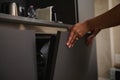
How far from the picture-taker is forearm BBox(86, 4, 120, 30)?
0.89 meters

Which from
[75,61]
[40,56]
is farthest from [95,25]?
[40,56]

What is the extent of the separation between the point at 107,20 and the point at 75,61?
0.95ft

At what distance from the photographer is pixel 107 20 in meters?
0.93

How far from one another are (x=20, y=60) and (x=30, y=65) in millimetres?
62

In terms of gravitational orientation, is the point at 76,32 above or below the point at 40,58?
above

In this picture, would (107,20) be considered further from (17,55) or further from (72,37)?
(17,55)

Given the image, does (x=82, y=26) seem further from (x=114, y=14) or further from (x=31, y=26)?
(x=31, y=26)

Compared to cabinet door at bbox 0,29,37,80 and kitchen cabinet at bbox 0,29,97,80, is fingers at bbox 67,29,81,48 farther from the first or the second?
cabinet door at bbox 0,29,37,80

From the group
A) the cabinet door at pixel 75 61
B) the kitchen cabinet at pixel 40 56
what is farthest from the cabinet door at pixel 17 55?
the cabinet door at pixel 75 61

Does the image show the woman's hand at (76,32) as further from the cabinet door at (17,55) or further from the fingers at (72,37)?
the cabinet door at (17,55)

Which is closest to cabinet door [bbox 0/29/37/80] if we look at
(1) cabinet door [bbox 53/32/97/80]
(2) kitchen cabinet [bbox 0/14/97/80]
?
(2) kitchen cabinet [bbox 0/14/97/80]

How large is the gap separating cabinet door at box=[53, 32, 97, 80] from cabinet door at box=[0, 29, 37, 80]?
132 millimetres

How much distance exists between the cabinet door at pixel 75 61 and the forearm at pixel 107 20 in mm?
119

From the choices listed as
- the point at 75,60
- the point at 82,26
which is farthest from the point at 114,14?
the point at 75,60
